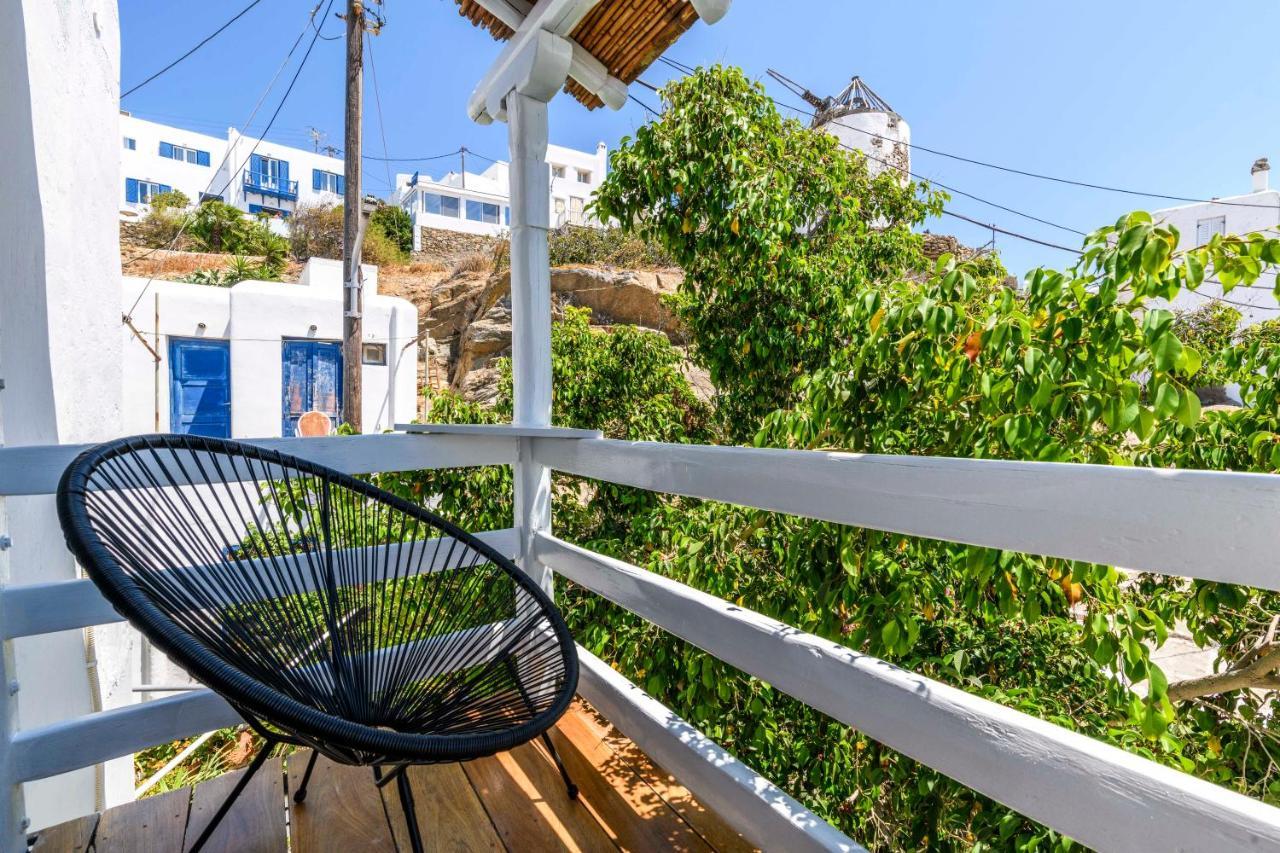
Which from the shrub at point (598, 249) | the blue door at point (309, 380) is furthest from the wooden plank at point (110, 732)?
the shrub at point (598, 249)

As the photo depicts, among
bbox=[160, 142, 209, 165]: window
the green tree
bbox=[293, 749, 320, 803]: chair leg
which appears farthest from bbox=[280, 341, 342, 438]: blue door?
bbox=[160, 142, 209, 165]: window

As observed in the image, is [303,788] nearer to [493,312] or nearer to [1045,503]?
[1045,503]

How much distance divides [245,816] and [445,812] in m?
0.43

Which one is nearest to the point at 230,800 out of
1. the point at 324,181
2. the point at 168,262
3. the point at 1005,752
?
the point at 1005,752

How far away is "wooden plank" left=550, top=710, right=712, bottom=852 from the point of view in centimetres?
139

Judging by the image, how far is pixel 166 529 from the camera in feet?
4.27

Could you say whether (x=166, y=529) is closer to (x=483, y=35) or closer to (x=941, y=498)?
(x=941, y=498)

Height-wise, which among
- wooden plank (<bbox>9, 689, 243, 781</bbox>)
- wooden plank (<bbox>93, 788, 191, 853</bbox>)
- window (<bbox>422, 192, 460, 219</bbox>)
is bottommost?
wooden plank (<bbox>93, 788, 191, 853</bbox>)

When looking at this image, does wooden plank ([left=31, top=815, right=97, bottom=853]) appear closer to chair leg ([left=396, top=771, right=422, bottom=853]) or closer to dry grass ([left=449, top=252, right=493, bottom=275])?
chair leg ([left=396, top=771, right=422, bottom=853])

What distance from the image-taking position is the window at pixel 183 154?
837 inches

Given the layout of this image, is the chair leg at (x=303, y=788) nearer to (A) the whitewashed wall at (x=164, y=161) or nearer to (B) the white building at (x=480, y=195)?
(B) the white building at (x=480, y=195)

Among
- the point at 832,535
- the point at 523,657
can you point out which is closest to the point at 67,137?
the point at 523,657

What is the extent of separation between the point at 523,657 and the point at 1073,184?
11.0m

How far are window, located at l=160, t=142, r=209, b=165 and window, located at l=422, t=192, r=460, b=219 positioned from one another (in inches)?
332
